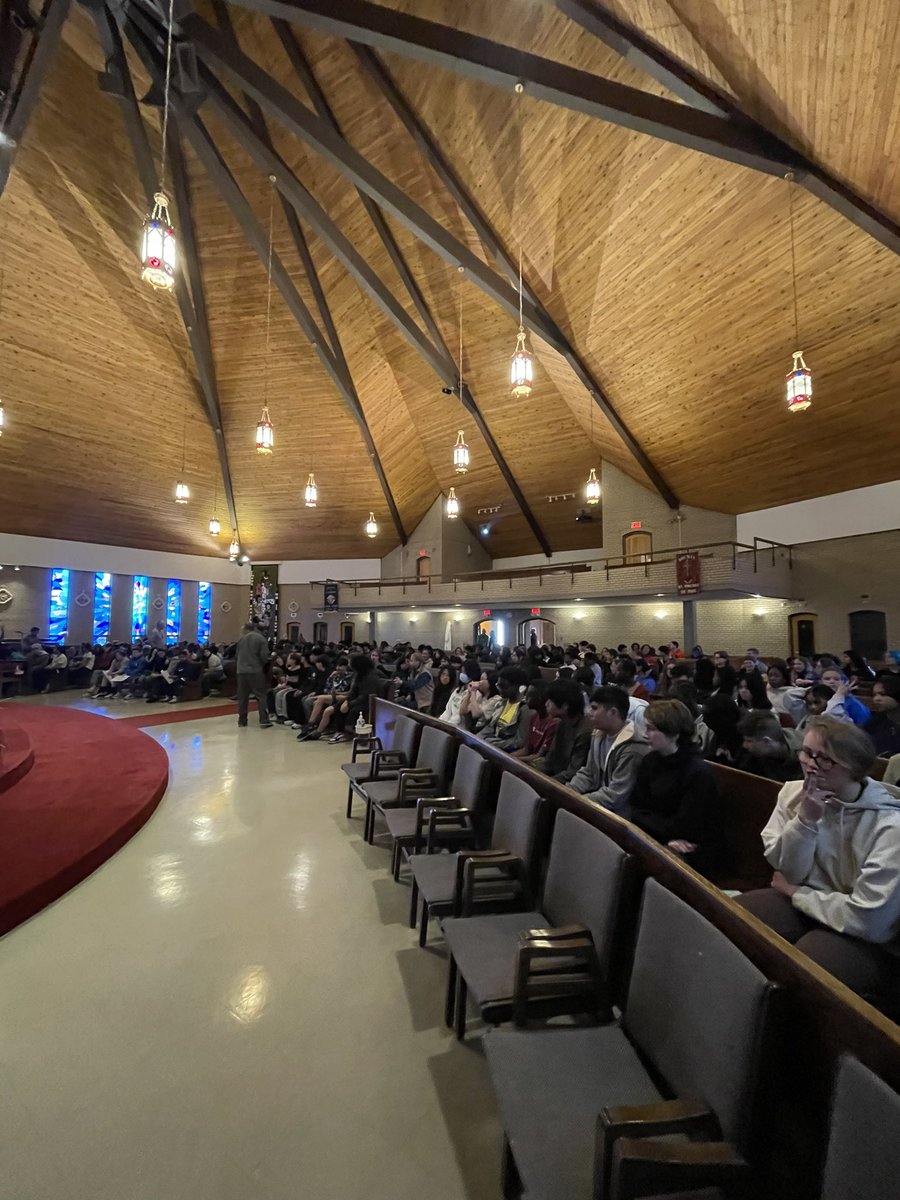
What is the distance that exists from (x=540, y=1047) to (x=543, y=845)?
1023mm

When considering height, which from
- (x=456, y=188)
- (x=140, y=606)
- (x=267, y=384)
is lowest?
(x=140, y=606)

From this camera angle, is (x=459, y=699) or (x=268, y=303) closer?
(x=459, y=699)

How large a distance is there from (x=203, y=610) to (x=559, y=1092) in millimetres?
18479

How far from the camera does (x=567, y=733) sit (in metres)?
3.72

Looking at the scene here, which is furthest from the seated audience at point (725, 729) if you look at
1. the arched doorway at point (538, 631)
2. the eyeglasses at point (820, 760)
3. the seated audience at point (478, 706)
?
the arched doorway at point (538, 631)

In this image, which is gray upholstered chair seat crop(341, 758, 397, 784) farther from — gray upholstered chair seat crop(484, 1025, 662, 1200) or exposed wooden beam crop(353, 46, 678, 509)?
exposed wooden beam crop(353, 46, 678, 509)

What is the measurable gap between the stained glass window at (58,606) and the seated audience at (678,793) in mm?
15872

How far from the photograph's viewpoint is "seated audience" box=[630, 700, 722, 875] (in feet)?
7.57

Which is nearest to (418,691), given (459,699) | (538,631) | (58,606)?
(459,699)

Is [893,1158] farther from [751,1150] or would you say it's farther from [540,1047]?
[540,1047]

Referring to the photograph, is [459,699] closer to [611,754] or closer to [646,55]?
[611,754]

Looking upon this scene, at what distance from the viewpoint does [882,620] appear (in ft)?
35.7

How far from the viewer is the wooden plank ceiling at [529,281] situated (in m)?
5.22

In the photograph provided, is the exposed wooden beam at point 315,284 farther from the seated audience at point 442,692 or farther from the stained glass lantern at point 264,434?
the seated audience at point 442,692
